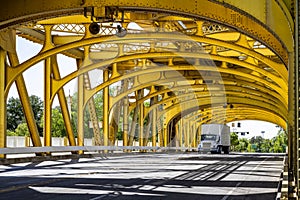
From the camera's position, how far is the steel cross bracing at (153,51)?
20.7 meters

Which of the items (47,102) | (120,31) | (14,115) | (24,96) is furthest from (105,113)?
(14,115)

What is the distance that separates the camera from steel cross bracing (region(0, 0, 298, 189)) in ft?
68.0

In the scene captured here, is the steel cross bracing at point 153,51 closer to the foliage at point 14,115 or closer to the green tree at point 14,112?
the foliage at point 14,115

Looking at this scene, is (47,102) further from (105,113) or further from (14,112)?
(14,112)

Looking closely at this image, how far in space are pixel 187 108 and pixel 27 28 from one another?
43937 millimetres

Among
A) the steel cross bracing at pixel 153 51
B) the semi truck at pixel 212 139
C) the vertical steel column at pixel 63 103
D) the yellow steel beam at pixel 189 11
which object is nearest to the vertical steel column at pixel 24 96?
the steel cross bracing at pixel 153 51

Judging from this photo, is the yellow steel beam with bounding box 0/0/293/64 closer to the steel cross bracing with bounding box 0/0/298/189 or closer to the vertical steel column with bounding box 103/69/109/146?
the steel cross bracing with bounding box 0/0/298/189

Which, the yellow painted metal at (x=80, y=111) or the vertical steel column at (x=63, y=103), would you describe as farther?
the yellow painted metal at (x=80, y=111)

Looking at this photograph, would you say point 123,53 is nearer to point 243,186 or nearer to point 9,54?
point 9,54

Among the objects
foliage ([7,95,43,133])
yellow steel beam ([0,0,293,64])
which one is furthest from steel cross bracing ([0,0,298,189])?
foliage ([7,95,43,133])

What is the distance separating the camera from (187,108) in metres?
76.6

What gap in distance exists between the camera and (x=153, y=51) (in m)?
38.7

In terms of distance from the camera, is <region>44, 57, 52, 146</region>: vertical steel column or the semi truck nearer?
<region>44, 57, 52, 146</region>: vertical steel column

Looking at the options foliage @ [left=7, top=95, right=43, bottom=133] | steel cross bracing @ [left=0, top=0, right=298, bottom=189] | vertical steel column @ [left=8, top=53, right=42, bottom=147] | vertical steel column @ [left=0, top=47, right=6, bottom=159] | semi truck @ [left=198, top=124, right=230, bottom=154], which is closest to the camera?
steel cross bracing @ [left=0, top=0, right=298, bottom=189]
